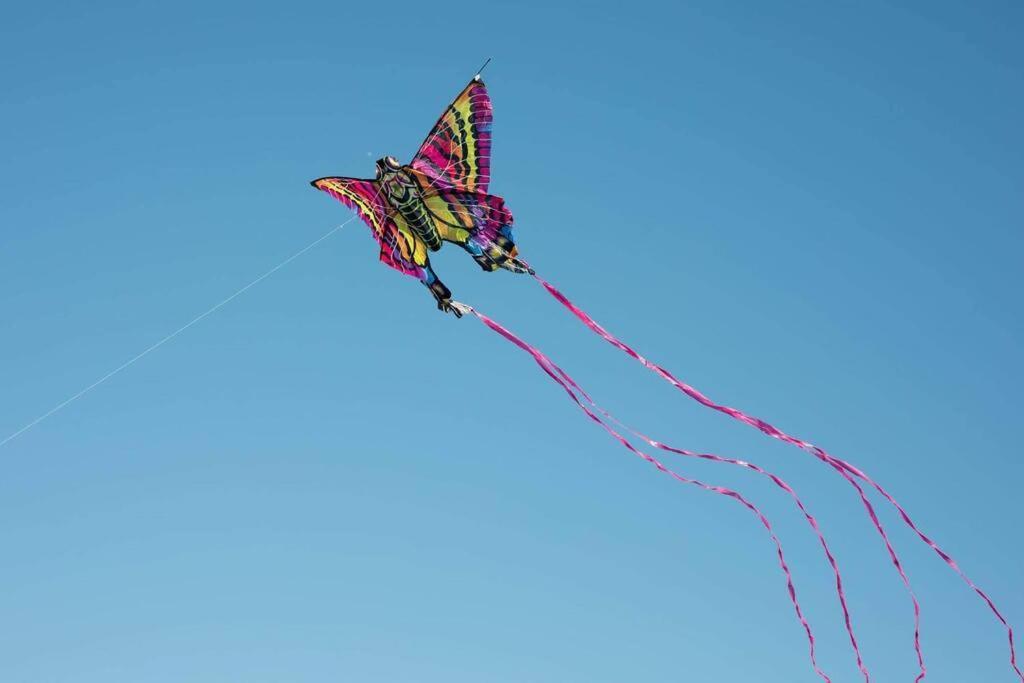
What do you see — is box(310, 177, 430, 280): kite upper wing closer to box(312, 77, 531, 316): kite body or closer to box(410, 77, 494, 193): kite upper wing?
box(312, 77, 531, 316): kite body

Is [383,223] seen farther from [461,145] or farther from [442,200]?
[461,145]

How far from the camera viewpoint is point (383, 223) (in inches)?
925

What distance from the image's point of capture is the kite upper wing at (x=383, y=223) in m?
22.6

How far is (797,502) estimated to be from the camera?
55.3 feet

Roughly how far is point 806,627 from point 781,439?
136 inches

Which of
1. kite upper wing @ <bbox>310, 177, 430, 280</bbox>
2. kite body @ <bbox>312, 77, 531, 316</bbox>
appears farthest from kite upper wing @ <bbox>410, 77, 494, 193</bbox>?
kite upper wing @ <bbox>310, 177, 430, 280</bbox>

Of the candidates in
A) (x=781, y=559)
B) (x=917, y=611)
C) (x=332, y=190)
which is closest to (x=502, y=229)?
(x=332, y=190)

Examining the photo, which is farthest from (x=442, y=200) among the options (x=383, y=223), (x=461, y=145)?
(x=383, y=223)

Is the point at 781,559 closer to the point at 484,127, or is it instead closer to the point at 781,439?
the point at 781,439

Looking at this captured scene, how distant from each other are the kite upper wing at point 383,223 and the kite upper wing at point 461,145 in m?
1.30

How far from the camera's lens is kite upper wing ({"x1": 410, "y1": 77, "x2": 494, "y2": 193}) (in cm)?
2255

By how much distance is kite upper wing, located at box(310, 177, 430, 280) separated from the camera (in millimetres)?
22578

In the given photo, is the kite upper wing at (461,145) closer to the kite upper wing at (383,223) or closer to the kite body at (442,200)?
the kite body at (442,200)

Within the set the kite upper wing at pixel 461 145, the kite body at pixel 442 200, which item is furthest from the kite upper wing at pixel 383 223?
the kite upper wing at pixel 461 145
